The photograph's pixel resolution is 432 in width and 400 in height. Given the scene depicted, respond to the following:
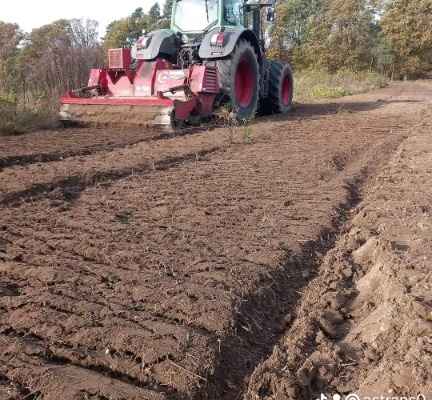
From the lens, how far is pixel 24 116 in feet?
28.1

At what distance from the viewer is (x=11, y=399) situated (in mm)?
1899

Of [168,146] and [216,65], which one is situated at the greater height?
[216,65]

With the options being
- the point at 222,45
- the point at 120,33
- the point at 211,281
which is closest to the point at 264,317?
the point at 211,281

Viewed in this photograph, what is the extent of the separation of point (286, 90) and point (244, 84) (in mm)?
2502

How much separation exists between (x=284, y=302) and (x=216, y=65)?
7.04 m

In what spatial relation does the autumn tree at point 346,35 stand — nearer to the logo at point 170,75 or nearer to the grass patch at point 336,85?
the grass patch at point 336,85

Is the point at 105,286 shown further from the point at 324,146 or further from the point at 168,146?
the point at 324,146

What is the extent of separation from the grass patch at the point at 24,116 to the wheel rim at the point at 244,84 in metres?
3.79

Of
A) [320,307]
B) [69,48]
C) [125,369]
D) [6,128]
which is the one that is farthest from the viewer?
[69,48]

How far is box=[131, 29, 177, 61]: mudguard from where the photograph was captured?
944 centimetres


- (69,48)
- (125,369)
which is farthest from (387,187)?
(69,48)

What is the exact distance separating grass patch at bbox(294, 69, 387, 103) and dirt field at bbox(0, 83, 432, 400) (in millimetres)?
15760

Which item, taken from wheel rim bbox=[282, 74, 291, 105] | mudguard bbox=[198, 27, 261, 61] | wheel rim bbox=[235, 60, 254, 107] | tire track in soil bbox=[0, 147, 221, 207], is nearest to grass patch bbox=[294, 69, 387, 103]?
wheel rim bbox=[282, 74, 291, 105]

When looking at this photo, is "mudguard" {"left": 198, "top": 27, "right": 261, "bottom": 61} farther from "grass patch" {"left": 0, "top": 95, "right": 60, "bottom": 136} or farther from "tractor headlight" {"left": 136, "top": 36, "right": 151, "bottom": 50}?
"grass patch" {"left": 0, "top": 95, "right": 60, "bottom": 136}
